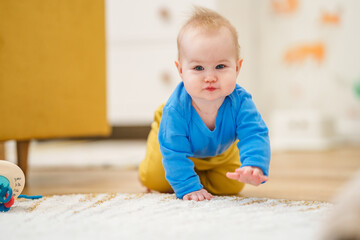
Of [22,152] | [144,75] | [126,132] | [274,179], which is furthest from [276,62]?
[22,152]

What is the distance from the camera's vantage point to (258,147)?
76cm

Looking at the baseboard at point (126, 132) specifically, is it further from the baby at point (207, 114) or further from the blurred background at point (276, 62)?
the baby at point (207, 114)

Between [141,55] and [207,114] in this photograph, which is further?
[141,55]

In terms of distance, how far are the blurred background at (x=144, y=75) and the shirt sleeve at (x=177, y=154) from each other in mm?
298

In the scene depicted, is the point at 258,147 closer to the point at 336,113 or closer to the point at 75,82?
the point at 75,82

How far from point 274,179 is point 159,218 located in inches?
22.5

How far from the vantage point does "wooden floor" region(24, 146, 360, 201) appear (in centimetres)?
94

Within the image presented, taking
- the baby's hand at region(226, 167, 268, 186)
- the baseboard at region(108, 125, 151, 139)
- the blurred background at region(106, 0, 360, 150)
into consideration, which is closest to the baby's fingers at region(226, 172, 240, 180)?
the baby's hand at region(226, 167, 268, 186)

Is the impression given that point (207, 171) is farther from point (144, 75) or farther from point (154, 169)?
point (144, 75)

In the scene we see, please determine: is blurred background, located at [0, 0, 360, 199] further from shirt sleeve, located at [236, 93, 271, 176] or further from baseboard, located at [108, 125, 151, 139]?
shirt sleeve, located at [236, 93, 271, 176]

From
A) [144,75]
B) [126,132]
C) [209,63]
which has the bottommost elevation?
[126,132]

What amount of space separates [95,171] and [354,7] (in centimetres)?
163

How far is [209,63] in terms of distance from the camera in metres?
0.77

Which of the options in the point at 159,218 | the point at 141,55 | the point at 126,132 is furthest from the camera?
the point at 126,132
